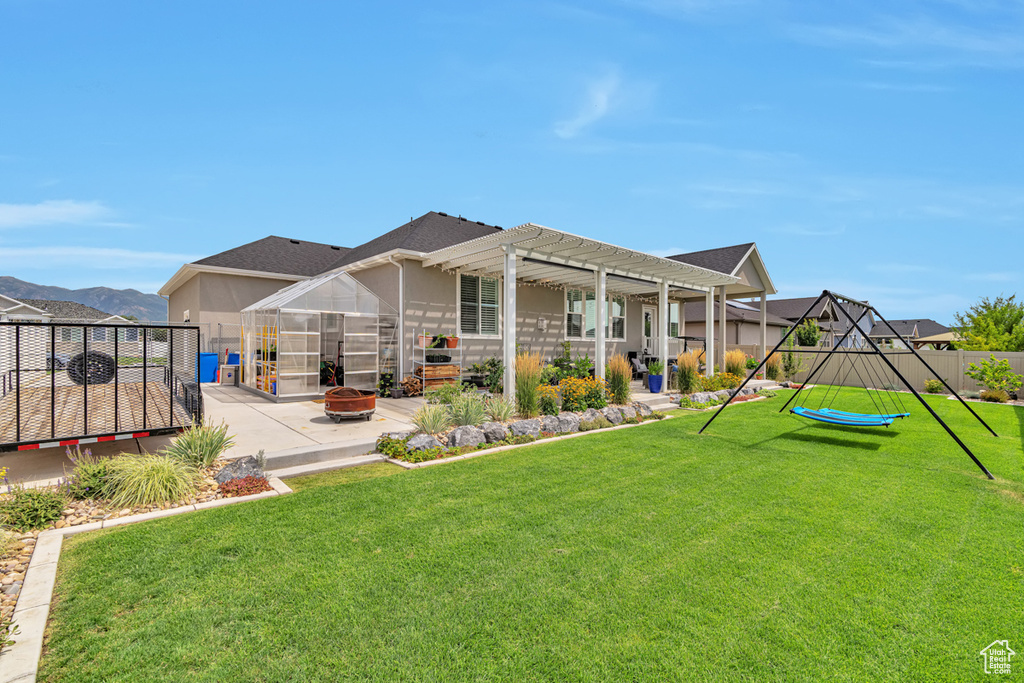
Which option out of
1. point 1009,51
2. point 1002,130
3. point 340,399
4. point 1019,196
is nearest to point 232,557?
point 340,399

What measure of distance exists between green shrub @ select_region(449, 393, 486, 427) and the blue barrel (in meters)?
10.8

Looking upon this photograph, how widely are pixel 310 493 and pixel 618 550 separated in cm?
326

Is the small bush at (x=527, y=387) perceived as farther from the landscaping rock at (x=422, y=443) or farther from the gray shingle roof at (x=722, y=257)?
the gray shingle roof at (x=722, y=257)

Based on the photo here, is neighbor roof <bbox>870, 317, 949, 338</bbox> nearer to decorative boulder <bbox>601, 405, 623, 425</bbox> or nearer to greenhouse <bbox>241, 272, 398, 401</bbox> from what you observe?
decorative boulder <bbox>601, 405, 623, 425</bbox>

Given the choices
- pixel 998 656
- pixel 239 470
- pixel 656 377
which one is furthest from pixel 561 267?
pixel 998 656

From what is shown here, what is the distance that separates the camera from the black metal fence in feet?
14.9

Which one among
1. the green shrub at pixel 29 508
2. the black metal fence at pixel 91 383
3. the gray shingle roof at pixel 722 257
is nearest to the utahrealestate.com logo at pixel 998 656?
the black metal fence at pixel 91 383

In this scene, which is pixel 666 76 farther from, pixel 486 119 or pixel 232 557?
pixel 232 557

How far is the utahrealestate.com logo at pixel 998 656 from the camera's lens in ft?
7.45

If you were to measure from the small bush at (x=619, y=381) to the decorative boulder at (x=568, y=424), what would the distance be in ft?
7.01

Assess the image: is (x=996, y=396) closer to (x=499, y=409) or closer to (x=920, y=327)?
(x=499, y=409)

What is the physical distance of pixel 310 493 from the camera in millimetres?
4746

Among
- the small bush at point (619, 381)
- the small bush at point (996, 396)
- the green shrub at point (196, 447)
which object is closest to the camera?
the green shrub at point (196, 447)

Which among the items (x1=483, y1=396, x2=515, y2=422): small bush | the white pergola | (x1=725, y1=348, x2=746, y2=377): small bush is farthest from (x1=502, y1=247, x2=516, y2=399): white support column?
(x1=725, y1=348, x2=746, y2=377): small bush
